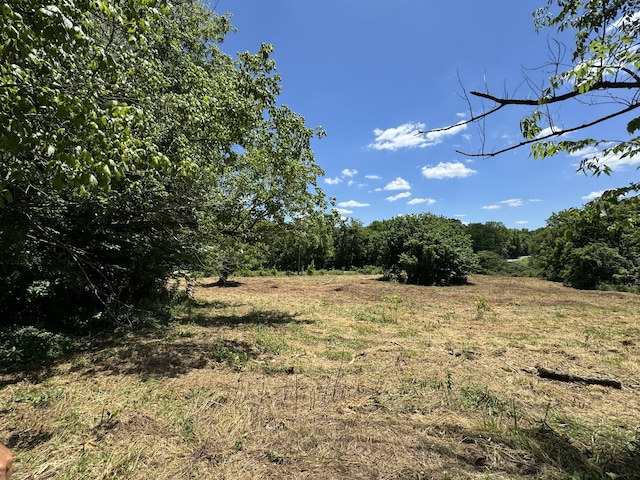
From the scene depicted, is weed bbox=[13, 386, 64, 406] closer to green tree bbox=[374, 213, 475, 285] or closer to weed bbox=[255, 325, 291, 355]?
weed bbox=[255, 325, 291, 355]

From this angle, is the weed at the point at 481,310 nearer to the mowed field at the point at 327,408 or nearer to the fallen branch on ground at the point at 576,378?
the mowed field at the point at 327,408

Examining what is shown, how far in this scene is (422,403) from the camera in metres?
3.87

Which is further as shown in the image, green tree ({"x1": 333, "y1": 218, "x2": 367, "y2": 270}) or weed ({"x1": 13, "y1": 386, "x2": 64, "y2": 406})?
green tree ({"x1": 333, "y1": 218, "x2": 367, "y2": 270})

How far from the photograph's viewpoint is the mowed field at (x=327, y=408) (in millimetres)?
2709

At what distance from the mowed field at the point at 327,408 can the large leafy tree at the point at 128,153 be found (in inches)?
69.5

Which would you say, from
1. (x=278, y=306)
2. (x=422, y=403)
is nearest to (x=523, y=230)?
(x=278, y=306)

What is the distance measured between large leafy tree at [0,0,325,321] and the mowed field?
5.79ft

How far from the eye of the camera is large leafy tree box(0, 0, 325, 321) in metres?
2.45

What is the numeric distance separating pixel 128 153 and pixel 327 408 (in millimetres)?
3309

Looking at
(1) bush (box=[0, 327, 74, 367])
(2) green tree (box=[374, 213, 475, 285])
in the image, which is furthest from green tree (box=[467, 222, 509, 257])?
(1) bush (box=[0, 327, 74, 367])

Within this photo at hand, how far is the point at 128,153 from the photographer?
2.98 m

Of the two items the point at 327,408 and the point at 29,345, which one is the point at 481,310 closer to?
the point at 327,408

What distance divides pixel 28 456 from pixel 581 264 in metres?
25.7

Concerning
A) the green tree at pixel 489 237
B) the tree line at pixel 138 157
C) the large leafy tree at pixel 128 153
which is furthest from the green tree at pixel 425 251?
the green tree at pixel 489 237
